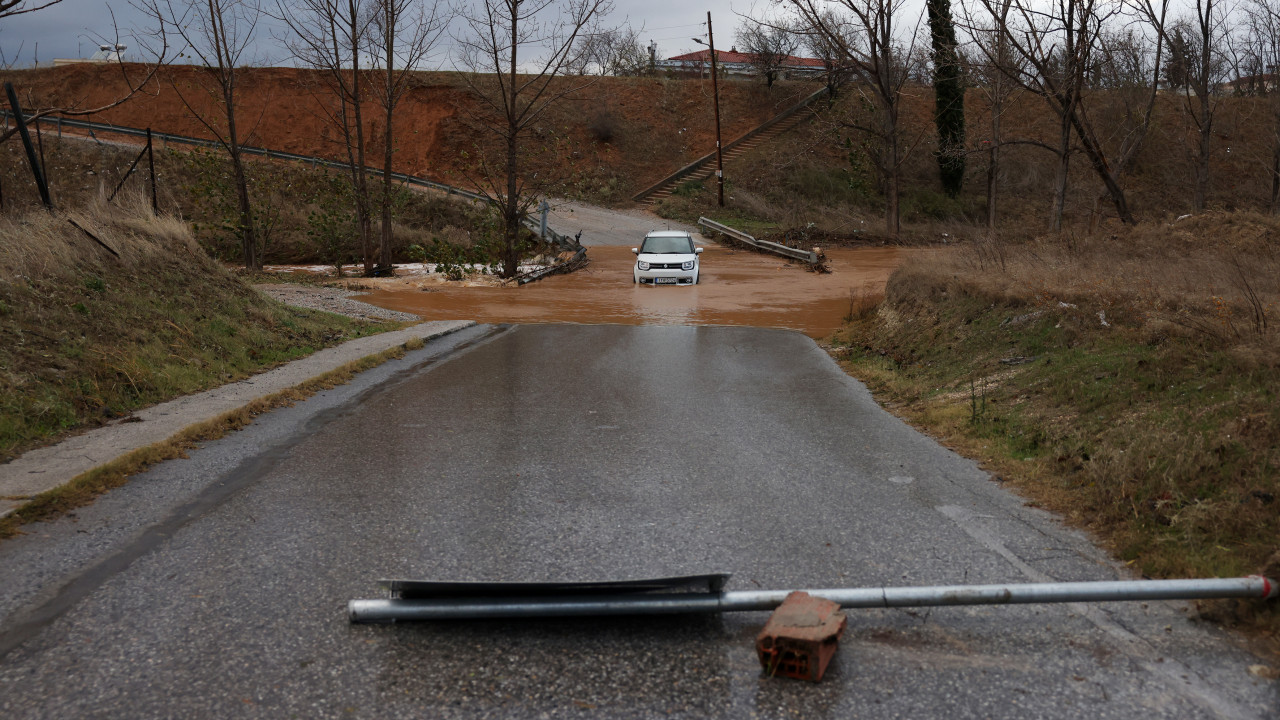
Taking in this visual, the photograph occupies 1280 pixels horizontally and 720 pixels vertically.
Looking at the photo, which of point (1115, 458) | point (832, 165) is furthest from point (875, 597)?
point (832, 165)

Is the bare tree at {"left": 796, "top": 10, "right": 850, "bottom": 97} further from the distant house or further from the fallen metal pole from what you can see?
the fallen metal pole

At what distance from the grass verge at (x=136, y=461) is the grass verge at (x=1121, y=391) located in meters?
6.30

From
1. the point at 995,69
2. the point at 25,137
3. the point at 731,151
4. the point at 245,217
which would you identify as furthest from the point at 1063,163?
the point at 731,151

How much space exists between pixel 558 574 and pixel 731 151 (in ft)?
187

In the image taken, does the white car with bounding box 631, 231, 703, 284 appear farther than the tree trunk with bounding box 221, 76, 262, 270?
No

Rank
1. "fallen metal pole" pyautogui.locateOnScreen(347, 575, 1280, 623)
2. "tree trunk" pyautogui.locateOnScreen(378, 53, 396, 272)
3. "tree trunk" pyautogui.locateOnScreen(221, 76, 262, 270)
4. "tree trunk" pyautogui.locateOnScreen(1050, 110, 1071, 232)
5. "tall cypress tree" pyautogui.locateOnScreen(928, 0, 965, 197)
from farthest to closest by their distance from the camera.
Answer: "tall cypress tree" pyautogui.locateOnScreen(928, 0, 965, 197) < "tree trunk" pyautogui.locateOnScreen(378, 53, 396, 272) < "tree trunk" pyautogui.locateOnScreen(221, 76, 262, 270) < "tree trunk" pyautogui.locateOnScreen(1050, 110, 1071, 232) < "fallen metal pole" pyautogui.locateOnScreen(347, 575, 1280, 623)

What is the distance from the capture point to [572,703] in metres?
3.48

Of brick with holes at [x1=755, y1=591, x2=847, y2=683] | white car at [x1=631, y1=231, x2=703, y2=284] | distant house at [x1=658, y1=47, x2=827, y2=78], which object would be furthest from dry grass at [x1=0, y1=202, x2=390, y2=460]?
distant house at [x1=658, y1=47, x2=827, y2=78]

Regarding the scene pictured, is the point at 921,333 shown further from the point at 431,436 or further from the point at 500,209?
the point at 500,209

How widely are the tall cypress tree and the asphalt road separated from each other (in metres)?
37.4

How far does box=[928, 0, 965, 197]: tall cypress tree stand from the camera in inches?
1651

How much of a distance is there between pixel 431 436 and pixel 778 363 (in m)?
6.33

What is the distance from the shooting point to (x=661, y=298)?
78.8 ft

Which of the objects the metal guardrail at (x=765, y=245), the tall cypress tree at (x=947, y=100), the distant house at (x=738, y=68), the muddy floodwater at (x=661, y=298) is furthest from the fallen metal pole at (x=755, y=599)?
the distant house at (x=738, y=68)
